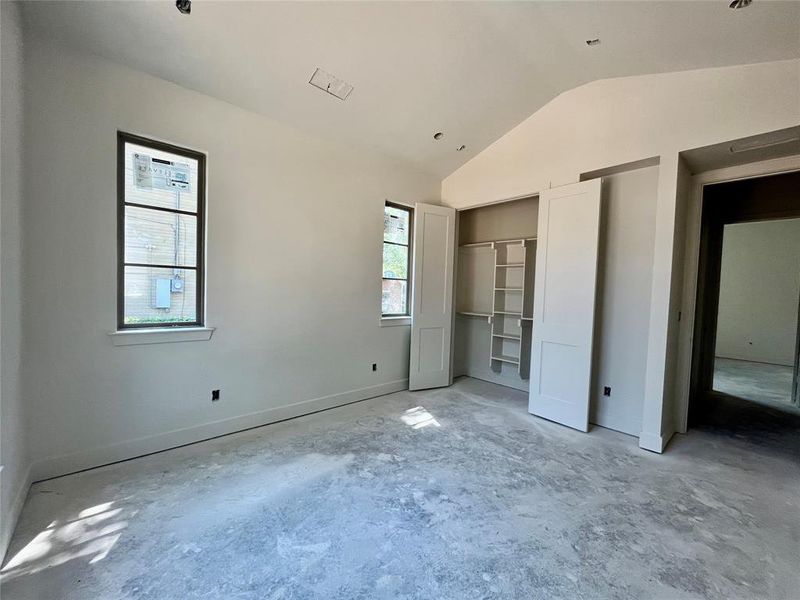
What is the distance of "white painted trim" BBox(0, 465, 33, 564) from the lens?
1.63m

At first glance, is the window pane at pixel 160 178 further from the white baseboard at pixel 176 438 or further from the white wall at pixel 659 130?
the white wall at pixel 659 130

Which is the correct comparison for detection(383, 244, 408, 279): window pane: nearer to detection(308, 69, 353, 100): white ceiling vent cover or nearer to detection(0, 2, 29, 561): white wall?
detection(308, 69, 353, 100): white ceiling vent cover

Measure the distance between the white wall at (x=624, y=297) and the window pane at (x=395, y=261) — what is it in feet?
7.60

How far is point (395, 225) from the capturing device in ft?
14.7

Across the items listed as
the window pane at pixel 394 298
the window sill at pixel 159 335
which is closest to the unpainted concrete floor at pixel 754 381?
the window pane at pixel 394 298

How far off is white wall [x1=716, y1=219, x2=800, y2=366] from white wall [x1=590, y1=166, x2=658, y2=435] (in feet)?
20.0

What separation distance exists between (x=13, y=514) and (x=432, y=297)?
3953 millimetres

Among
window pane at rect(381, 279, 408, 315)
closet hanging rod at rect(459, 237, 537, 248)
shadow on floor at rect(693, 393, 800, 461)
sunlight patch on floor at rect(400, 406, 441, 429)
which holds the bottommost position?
sunlight patch on floor at rect(400, 406, 441, 429)

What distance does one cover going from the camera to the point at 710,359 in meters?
4.73

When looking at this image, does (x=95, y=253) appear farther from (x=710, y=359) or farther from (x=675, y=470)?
(x=710, y=359)

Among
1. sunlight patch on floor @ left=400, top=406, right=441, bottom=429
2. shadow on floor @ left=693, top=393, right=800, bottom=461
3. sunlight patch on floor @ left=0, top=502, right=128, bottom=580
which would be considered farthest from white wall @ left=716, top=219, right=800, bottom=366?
sunlight patch on floor @ left=0, top=502, right=128, bottom=580

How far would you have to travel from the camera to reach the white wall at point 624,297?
10.7 feet

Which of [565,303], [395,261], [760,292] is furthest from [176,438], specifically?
[760,292]

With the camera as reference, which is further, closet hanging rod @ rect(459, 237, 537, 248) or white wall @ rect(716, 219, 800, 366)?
white wall @ rect(716, 219, 800, 366)
